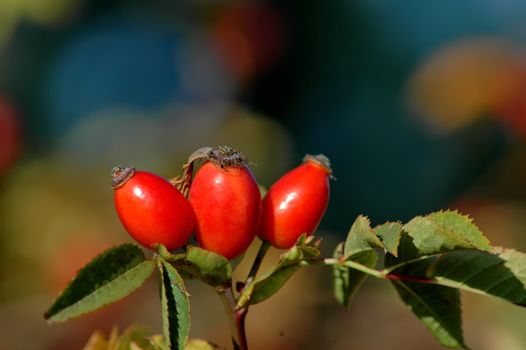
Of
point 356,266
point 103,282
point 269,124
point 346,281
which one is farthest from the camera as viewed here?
point 269,124

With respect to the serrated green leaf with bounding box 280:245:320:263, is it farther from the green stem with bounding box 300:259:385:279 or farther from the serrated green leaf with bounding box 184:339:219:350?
the serrated green leaf with bounding box 184:339:219:350

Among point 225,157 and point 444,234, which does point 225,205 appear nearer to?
point 225,157

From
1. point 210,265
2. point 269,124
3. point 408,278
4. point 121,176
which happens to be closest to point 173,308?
point 210,265

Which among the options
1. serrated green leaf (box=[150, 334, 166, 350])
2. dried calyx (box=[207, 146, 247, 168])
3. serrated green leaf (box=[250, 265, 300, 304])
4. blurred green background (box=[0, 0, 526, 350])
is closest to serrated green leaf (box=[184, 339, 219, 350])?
serrated green leaf (box=[150, 334, 166, 350])

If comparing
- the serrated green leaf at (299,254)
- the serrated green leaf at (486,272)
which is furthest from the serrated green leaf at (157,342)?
the serrated green leaf at (486,272)

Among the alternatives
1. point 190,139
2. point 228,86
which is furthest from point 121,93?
point 190,139

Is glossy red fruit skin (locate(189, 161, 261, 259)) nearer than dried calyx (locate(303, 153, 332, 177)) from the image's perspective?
Yes

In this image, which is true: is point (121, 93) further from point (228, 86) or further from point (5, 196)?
point (5, 196)
